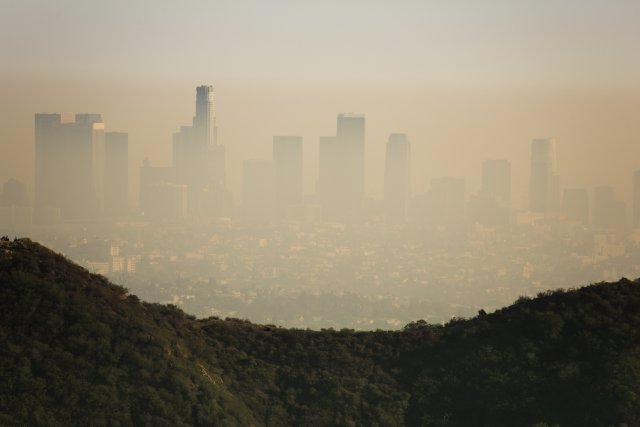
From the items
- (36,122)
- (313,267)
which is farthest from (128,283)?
(36,122)

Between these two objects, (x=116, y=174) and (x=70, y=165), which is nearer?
(x=70, y=165)

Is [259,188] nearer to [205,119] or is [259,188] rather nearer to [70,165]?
[205,119]

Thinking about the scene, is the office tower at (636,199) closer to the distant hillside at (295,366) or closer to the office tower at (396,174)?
the office tower at (396,174)

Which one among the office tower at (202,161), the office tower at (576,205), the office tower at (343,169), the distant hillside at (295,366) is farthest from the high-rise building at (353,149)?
the distant hillside at (295,366)

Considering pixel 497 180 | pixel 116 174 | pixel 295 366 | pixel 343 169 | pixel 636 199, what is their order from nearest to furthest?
pixel 295 366, pixel 636 199, pixel 116 174, pixel 497 180, pixel 343 169

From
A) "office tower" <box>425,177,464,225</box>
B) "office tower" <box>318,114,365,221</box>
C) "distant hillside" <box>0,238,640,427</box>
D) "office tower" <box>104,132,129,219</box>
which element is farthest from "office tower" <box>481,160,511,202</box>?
"distant hillside" <box>0,238,640,427</box>

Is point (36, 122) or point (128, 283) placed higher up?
point (36, 122)

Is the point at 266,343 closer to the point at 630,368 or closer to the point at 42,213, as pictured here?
the point at 630,368

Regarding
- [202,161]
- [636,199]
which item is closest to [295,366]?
[636,199]
